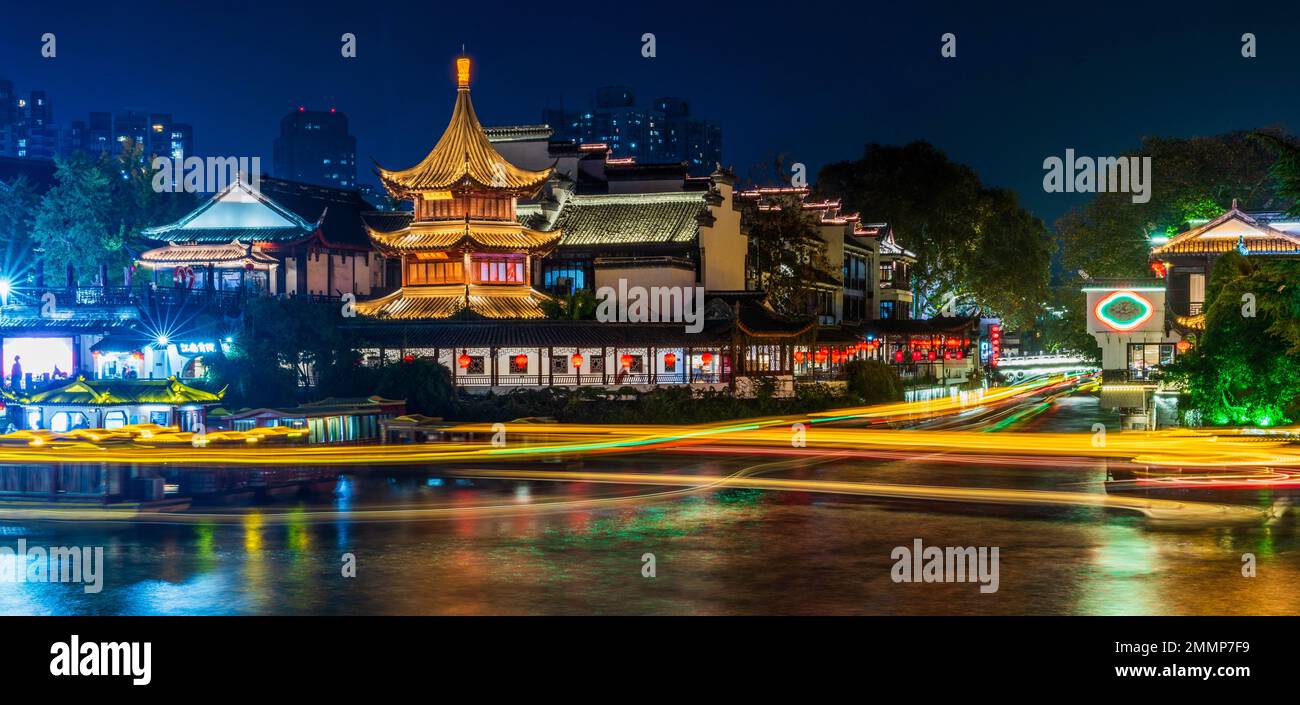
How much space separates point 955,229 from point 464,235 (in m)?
46.4

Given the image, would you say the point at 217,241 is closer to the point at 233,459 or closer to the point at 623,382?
the point at 623,382

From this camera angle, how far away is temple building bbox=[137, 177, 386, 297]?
64.1 metres

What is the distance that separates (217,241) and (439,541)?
5147cm

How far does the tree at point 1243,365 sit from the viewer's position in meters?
37.1

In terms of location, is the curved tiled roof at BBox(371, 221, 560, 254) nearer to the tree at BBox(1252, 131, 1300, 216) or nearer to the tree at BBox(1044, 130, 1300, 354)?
the tree at BBox(1044, 130, 1300, 354)

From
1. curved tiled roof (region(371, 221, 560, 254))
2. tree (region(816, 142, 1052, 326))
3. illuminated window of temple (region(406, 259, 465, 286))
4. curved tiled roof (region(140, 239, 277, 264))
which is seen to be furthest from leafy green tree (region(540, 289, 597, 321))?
tree (region(816, 142, 1052, 326))

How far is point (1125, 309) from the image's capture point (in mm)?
56781

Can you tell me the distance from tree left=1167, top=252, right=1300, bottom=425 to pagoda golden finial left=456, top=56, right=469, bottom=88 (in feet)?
127

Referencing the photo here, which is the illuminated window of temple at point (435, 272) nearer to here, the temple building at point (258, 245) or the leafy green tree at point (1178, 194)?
the temple building at point (258, 245)

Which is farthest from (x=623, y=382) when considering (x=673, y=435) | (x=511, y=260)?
(x=673, y=435)

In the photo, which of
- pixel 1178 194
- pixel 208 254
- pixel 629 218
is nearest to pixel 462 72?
pixel 629 218

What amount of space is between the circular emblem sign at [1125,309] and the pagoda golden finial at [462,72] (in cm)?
3310

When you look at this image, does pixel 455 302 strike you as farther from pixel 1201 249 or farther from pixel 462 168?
pixel 1201 249
